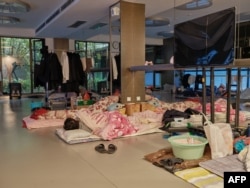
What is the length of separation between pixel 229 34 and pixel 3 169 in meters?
2.47

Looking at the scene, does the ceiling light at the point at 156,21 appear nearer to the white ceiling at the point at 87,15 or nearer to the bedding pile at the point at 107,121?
the white ceiling at the point at 87,15

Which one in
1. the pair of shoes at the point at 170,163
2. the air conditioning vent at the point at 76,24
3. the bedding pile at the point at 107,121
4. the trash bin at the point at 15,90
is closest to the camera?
the pair of shoes at the point at 170,163

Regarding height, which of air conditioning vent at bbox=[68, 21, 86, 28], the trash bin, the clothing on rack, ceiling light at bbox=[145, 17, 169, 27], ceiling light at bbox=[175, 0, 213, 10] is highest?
air conditioning vent at bbox=[68, 21, 86, 28]

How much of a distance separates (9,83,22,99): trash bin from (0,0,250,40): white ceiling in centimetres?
191

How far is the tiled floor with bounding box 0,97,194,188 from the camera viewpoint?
2020mm

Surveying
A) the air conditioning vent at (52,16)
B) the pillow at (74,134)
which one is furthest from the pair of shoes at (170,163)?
the air conditioning vent at (52,16)

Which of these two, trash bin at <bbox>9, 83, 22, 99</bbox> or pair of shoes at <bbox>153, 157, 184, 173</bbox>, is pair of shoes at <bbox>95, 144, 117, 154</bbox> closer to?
pair of shoes at <bbox>153, 157, 184, 173</bbox>

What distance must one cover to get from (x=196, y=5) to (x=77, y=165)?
14.2 ft

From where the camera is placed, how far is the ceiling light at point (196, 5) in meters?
5.25

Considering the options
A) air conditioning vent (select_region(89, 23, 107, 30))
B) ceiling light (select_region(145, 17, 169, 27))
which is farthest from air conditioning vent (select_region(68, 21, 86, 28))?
ceiling light (select_region(145, 17, 169, 27))

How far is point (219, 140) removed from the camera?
231cm

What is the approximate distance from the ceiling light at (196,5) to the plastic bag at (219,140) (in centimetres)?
368

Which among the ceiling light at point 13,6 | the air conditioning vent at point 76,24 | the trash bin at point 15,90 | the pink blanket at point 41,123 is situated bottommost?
the pink blanket at point 41,123

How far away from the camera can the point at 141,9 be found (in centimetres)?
551
